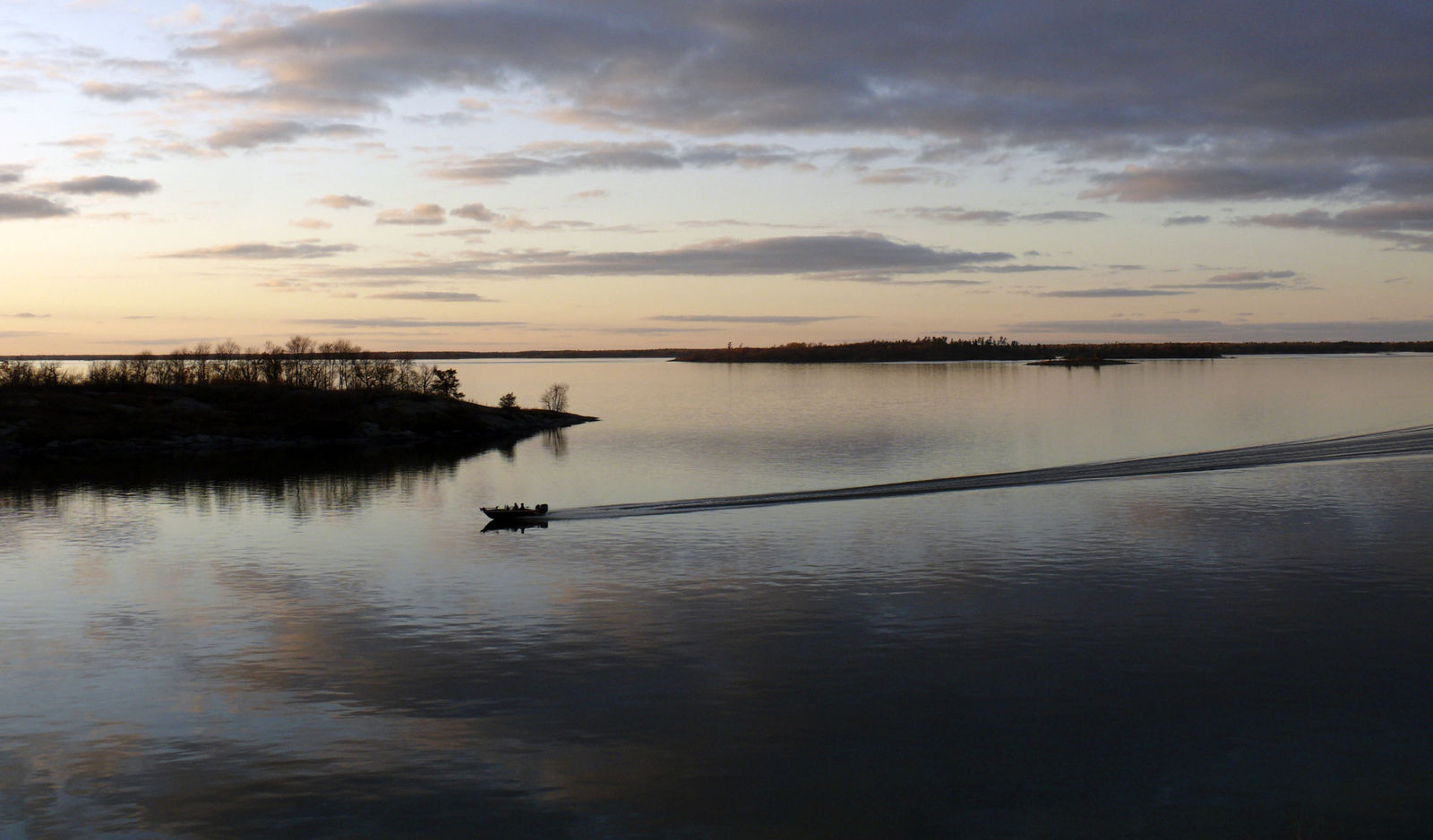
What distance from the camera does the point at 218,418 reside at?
136 m

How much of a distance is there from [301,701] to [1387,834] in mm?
29128

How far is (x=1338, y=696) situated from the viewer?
31641 millimetres

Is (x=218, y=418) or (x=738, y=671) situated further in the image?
(x=218, y=418)

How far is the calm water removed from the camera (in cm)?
2486

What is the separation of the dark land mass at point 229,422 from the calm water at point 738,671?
5443 cm

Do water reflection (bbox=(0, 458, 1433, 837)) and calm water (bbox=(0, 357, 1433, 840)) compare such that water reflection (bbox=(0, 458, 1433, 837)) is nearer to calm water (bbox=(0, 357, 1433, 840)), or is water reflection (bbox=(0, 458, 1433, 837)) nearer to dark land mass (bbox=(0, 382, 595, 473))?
calm water (bbox=(0, 357, 1433, 840))

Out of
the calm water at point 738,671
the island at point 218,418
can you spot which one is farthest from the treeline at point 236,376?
the calm water at point 738,671

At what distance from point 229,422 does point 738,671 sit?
393 feet

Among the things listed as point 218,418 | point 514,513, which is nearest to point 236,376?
point 218,418

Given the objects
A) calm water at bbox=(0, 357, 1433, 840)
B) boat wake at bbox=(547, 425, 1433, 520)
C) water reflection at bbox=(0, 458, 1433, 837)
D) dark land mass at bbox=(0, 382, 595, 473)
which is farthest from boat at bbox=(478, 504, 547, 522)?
dark land mass at bbox=(0, 382, 595, 473)

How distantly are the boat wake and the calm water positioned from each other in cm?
326

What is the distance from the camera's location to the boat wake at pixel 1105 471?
72.6 m

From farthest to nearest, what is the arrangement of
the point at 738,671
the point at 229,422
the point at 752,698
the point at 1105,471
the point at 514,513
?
the point at 229,422 → the point at 1105,471 → the point at 514,513 → the point at 738,671 → the point at 752,698

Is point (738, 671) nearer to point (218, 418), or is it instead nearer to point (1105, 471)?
point (1105, 471)
